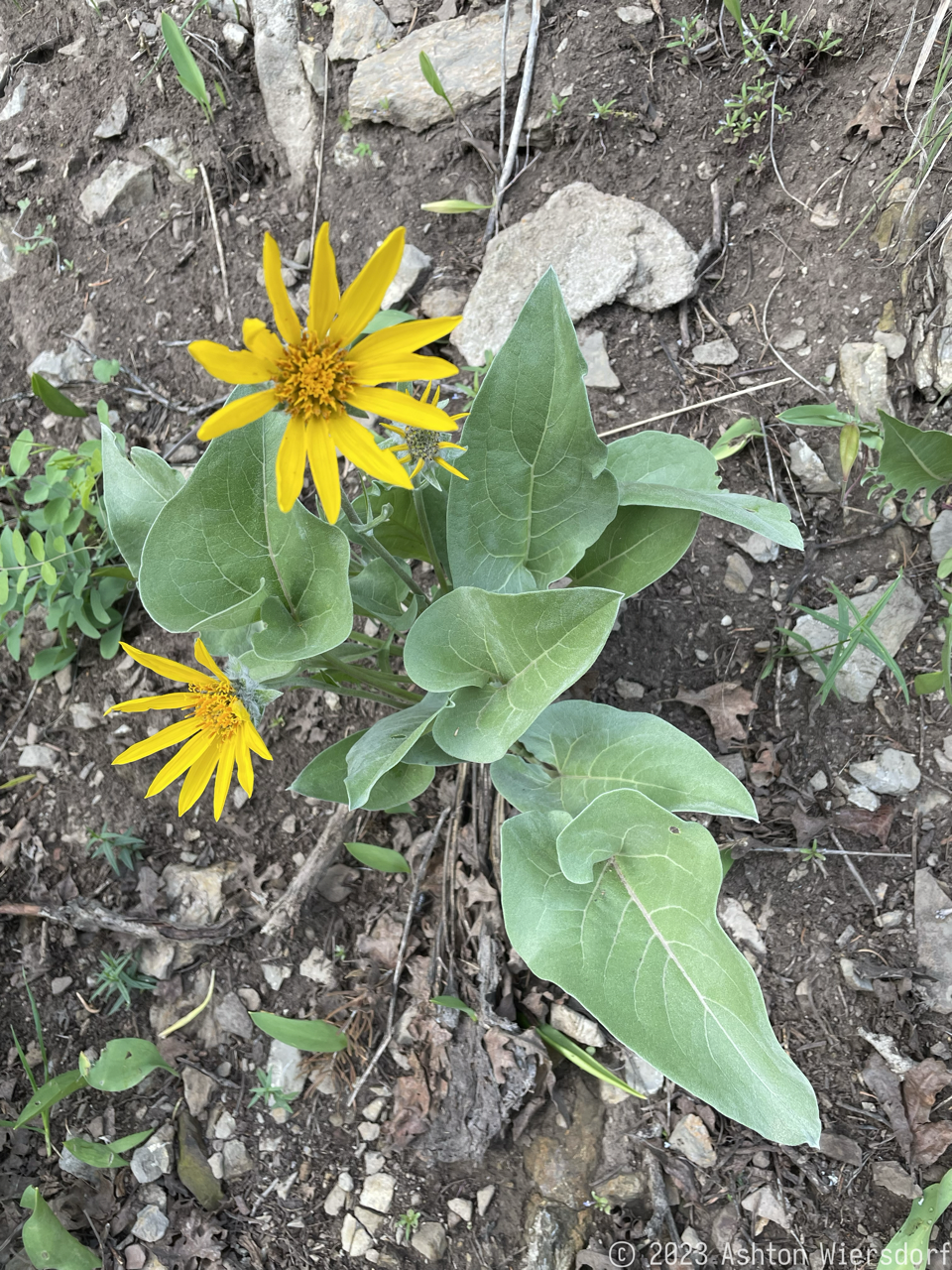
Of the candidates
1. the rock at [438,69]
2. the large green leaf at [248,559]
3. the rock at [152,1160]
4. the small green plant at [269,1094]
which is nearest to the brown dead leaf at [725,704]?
the large green leaf at [248,559]

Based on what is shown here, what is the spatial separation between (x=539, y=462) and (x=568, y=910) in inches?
38.6

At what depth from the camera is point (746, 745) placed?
2246 millimetres

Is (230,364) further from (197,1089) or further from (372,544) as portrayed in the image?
(197,1089)

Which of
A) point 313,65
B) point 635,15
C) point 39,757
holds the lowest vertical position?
point 39,757

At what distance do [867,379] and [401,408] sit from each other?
161 cm

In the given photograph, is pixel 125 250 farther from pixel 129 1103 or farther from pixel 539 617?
pixel 129 1103

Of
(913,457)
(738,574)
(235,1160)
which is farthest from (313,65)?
(235,1160)

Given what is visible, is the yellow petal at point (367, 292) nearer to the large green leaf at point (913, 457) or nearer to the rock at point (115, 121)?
the large green leaf at point (913, 457)

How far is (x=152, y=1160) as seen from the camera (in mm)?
2291

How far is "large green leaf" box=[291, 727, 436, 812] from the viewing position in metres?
1.91

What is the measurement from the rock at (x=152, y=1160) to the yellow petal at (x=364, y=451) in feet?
6.94

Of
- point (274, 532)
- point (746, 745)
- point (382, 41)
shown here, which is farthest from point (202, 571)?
point (382, 41)

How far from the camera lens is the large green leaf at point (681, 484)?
171 cm

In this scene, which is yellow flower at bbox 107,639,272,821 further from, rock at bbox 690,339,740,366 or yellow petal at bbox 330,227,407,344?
rock at bbox 690,339,740,366
